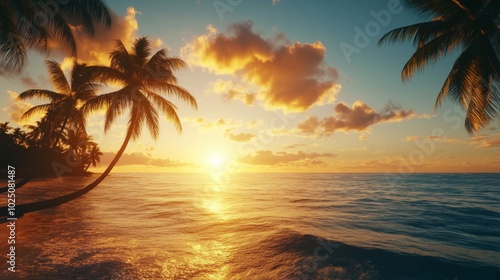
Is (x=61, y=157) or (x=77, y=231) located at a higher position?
(x=61, y=157)

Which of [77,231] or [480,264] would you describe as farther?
[77,231]

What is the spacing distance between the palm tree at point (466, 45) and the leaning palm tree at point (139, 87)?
11.4 metres

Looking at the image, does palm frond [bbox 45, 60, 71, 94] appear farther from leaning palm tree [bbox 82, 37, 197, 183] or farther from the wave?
the wave

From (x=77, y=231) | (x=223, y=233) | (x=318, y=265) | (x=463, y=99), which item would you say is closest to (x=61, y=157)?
(x=77, y=231)

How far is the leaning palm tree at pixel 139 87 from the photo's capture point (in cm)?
1334

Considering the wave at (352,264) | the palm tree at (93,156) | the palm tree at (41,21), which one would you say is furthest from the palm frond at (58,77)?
the palm tree at (93,156)

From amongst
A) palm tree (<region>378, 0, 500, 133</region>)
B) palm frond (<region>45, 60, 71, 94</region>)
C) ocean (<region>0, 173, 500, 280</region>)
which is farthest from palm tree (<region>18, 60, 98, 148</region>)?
palm tree (<region>378, 0, 500, 133</region>)

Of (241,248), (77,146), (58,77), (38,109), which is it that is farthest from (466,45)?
(77,146)

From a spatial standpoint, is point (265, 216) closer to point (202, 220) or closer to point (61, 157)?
point (202, 220)

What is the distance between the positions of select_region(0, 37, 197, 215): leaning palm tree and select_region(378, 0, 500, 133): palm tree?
11.4m

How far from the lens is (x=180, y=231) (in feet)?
32.1

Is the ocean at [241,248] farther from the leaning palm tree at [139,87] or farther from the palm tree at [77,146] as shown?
the palm tree at [77,146]

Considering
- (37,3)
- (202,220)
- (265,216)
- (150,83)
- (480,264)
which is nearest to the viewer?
(480,264)

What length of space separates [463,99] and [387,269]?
26.7 feet
